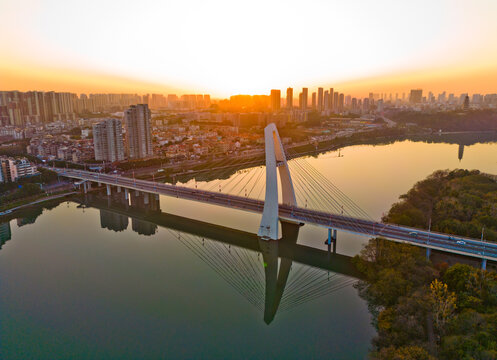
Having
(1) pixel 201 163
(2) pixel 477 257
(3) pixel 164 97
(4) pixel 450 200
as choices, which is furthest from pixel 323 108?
(2) pixel 477 257

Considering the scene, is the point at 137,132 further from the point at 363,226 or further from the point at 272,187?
the point at 363,226

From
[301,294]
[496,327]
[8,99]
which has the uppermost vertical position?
Answer: [8,99]

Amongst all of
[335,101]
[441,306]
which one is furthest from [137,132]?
[335,101]

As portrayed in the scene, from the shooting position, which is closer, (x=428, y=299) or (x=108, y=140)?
(x=428, y=299)

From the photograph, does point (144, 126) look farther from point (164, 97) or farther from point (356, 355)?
point (164, 97)

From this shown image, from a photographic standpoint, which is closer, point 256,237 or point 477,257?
point 477,257

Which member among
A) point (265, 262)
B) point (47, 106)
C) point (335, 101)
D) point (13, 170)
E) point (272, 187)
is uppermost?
point (335, 101)

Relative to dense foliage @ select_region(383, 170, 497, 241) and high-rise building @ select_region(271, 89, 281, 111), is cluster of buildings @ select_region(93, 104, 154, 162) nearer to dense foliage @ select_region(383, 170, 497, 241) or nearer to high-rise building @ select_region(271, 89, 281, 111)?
dense foliage @ select_region(383, 170, 497, 241)

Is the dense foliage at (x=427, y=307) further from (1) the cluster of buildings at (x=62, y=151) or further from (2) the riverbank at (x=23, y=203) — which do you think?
(1) the cluster of buildings at (x=62, y=151)
